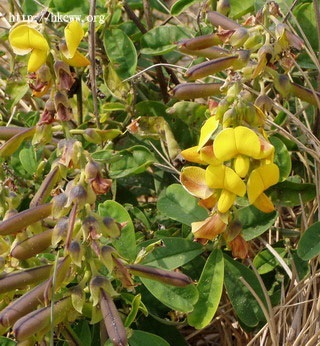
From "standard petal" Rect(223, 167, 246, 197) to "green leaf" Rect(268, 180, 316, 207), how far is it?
39 cm

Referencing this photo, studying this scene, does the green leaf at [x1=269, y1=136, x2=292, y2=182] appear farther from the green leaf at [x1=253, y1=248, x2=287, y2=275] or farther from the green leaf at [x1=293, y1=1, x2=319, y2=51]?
the green leaf at [x1=293, y1=1, x2=319, y2=51]

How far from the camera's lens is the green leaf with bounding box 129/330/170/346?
4.11ft

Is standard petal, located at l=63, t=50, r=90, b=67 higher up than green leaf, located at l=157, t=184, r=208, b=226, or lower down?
higher up

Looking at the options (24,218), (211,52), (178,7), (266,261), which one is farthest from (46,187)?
(178,7)

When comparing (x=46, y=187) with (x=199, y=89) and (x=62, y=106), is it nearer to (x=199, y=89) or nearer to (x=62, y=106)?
(x=62, y=106)

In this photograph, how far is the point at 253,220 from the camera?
4.60 ft

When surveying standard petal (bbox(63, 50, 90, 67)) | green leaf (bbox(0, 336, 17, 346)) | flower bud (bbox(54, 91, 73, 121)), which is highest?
standard petal (bbox(63, 50, 90, 67))

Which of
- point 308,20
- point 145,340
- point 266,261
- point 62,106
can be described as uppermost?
point 62,106

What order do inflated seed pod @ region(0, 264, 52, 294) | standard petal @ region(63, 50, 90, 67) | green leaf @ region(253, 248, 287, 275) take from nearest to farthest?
inflated seed pod @ region(0, 264, 52, 294)
standard petal @ region(63, 50, 90, 67)
green leaf @ region(253, 248, 287, 275)

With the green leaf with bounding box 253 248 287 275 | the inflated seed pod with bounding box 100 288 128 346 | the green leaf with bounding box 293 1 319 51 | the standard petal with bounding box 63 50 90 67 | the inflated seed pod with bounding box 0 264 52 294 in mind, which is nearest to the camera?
the inflated seed pod with bounding box 100 288 128 346

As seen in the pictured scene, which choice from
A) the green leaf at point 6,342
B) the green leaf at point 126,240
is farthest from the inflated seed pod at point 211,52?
the green leaf at point 6,342

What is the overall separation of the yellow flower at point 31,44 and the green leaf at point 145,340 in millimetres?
430

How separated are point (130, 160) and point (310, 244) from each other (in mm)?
375

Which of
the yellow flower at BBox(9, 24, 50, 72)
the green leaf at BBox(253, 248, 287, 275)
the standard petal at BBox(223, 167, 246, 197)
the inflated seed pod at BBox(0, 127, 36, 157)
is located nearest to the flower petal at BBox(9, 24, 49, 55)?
the yellow flower at BBox(9, 24, 50, 72)
